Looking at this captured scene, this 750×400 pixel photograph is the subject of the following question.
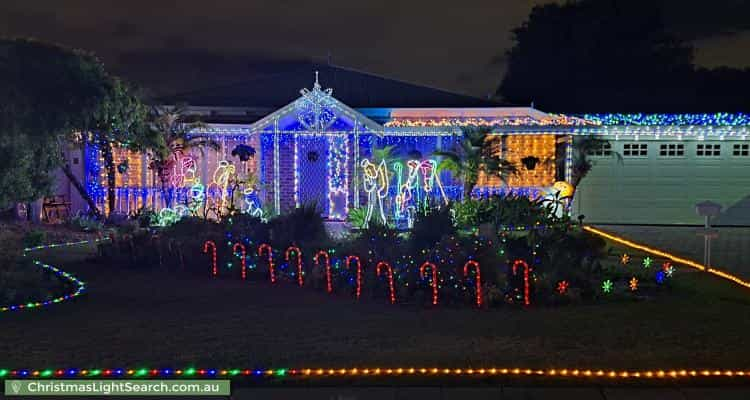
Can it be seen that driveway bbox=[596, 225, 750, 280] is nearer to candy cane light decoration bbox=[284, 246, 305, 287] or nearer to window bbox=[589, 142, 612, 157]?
window bbox=[589, 142, 612, 157]

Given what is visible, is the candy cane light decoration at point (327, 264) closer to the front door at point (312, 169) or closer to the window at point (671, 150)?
the front door at point (312, 169)

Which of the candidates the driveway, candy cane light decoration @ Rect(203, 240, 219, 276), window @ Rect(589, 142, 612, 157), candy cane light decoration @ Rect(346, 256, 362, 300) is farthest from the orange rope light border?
candy cane light decoration @ Rect(203, 240, 219, 276)

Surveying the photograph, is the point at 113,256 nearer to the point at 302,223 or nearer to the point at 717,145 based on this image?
the point at 302,223

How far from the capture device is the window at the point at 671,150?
19.2 meters

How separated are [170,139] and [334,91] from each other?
17.9ft

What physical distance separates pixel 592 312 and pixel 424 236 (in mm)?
2420

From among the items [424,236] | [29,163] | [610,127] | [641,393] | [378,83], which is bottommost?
[641,393]

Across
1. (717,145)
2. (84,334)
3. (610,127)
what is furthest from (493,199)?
(84,334)

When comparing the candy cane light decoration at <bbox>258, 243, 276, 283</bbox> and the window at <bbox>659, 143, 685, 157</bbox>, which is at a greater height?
the window at <bbox>659, 143, 685, 157</bbox>

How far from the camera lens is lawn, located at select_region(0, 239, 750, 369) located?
5.78 meters

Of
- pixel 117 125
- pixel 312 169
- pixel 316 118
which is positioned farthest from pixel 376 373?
pixel 312 169

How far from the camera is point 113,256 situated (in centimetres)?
1137

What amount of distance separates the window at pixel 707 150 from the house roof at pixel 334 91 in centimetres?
572

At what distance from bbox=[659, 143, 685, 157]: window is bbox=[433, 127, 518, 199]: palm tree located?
4.42 meters
